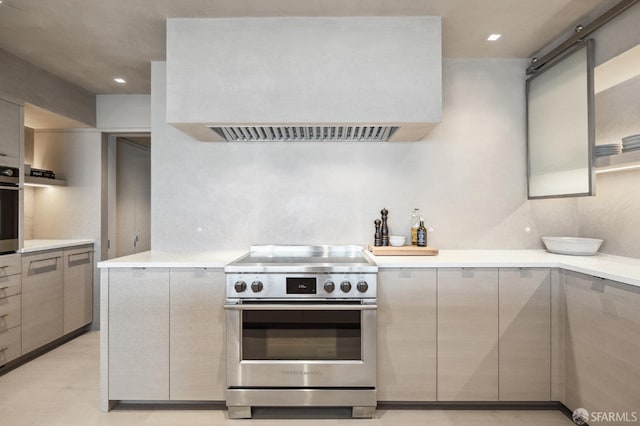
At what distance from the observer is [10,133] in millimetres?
2713

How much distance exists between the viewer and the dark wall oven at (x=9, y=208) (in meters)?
2.63

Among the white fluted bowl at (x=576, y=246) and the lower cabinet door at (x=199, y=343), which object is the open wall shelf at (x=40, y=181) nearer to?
the lower cabinet door at (x=199, y=343)

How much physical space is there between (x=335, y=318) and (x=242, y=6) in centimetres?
189

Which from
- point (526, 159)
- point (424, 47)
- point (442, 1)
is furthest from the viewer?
point (526, 159)

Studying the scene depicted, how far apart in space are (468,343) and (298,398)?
3.44 feet

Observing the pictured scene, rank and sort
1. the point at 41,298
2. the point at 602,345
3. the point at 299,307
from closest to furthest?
the point at 602,345, the point at 299,307, the point at 41,298

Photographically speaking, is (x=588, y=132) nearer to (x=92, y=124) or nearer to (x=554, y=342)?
(x=554, y=342)

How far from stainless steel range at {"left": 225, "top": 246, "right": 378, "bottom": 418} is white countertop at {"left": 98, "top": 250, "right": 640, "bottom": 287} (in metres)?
0.23

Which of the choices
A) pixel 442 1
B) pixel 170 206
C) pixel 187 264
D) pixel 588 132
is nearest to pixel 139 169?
pixel 170 206

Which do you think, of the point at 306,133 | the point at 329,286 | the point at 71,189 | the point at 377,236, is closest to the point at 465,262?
the point at 377,236

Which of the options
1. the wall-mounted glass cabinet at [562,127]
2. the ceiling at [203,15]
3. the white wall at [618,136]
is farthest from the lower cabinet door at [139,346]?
the white wall at [618,136]

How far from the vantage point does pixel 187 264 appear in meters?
2.12

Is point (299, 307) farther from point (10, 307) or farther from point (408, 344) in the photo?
point (10, 307)

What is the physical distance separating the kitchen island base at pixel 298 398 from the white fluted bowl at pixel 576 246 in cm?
160
